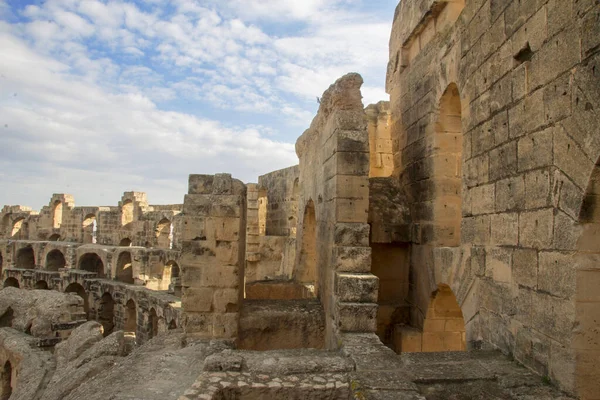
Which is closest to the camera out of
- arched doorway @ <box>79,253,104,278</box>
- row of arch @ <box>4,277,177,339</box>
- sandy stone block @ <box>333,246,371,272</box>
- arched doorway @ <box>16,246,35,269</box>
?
sandy stone block @ <box>333,246,371,272</box>

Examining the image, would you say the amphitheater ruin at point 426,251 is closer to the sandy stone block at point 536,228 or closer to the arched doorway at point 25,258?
the sandy stone block at point 536,228

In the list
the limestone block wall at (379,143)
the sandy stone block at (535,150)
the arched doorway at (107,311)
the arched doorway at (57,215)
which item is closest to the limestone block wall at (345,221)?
the sandy stone block at (535,150)

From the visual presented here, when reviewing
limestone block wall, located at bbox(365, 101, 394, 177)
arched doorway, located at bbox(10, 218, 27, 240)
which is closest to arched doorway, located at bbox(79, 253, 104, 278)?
arched doorway, located at bbox(10, 218, 27, 240)

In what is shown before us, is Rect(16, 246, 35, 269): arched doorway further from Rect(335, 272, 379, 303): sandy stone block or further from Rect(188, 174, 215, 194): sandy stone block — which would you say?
Rect(335, 272, 379, 303): sandy stone block

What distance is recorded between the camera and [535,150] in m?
3.60

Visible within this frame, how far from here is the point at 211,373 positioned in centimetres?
375

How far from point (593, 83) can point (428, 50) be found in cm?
430

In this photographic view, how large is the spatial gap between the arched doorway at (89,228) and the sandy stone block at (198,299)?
22.3m

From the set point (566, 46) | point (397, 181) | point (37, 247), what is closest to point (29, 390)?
point (397, 181)

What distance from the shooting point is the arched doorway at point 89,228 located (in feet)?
84.2

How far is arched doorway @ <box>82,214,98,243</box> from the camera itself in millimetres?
25667

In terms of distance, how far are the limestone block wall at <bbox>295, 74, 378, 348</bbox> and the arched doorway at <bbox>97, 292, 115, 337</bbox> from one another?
552 inches

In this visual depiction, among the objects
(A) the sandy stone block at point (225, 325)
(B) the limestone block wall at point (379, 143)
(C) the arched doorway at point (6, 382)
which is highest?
(B) the limestone block wall at point (379, 143)

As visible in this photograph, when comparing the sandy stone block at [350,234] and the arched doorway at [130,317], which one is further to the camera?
the arched doorway at [130,317]
